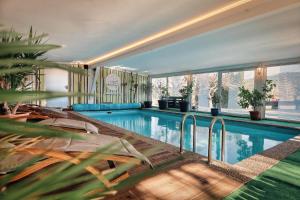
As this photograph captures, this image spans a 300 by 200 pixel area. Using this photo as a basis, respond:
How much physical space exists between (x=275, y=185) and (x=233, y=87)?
887cm

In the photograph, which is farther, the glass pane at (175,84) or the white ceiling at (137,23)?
the glass pane at (175,84)

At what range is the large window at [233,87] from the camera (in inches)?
392

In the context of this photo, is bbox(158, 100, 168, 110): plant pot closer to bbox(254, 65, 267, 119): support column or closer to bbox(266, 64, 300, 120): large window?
bbox(254, 65, 267, 119): support column

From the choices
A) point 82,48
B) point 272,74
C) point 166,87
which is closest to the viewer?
point 82,48

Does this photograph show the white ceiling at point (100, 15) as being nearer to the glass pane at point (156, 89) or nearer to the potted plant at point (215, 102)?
the potted plant at point (215, 102)

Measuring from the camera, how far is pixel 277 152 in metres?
3.65

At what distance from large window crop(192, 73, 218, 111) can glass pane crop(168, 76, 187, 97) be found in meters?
1.49

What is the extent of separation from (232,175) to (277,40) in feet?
15.9

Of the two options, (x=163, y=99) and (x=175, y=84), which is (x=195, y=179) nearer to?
(x=163, y=99)

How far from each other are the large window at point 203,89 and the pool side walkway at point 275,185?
8.56 meters

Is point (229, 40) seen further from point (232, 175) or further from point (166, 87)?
point (166, 87)

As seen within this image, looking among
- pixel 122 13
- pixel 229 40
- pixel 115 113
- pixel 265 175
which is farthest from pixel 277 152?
pixel 115 113

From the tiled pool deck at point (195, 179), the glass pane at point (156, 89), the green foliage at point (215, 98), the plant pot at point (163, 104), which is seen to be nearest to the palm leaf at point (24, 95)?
the tiled pool deck at point (195, 179)

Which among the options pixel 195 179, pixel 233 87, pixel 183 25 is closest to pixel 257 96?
pixel 233 87
